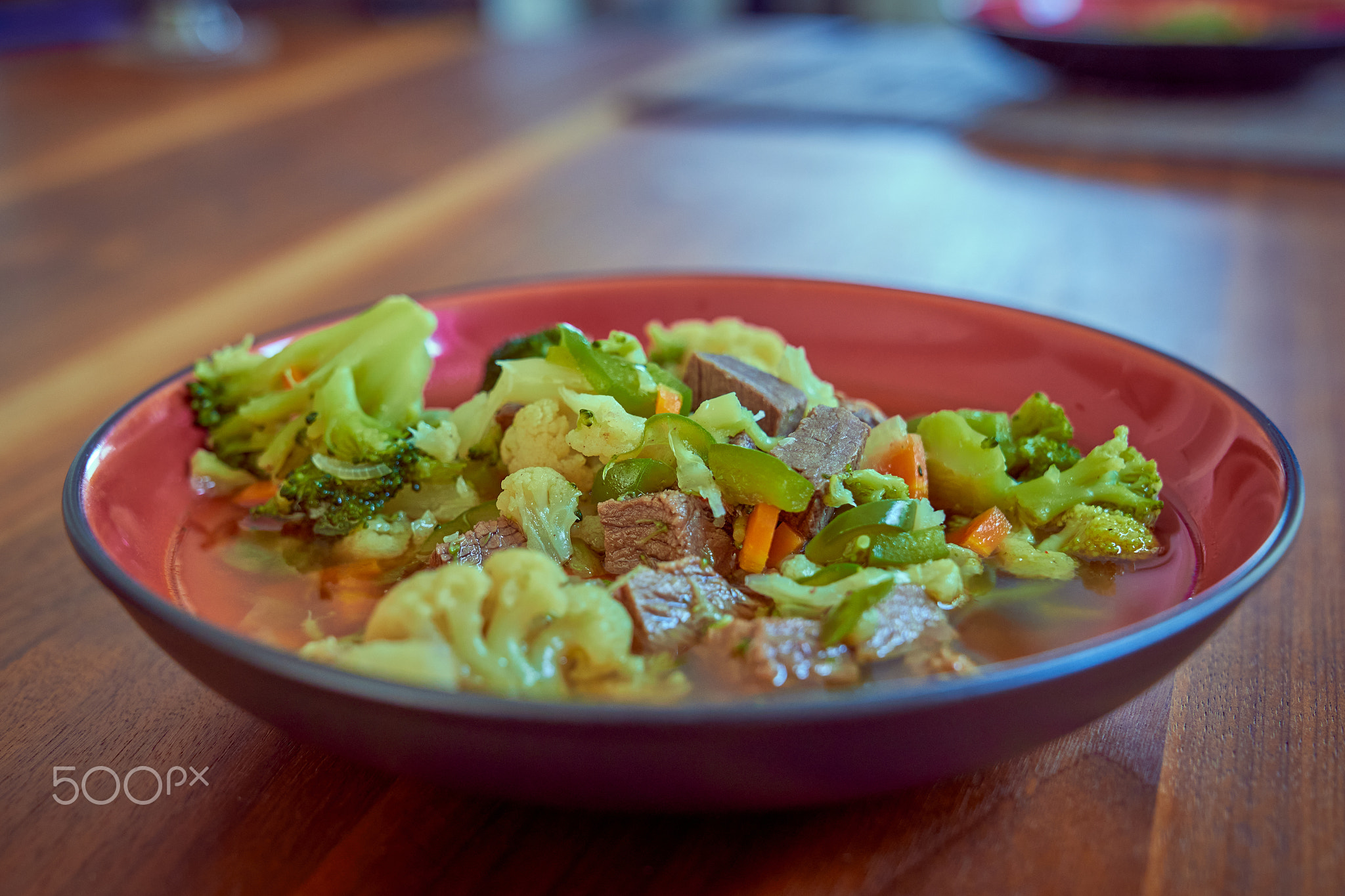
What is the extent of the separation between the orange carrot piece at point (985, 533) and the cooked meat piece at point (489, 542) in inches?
20.0

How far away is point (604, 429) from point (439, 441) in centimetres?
26

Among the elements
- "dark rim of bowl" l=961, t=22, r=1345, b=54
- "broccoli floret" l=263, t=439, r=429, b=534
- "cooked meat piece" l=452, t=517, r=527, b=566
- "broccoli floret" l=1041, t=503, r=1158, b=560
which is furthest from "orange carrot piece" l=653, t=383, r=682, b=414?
"dark rim of bowl" l=961, t=22, r=1345, b=54

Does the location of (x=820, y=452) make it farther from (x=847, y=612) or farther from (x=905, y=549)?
(x=847, y=612)

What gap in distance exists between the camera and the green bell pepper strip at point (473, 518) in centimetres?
134

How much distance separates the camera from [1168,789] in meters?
1.02

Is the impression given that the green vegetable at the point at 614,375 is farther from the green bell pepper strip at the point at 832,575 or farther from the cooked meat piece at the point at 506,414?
the green bell pepper strip at the point at 832,575

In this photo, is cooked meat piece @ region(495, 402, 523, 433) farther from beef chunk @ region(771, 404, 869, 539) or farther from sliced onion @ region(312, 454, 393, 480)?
beef chunk @ region(771, 404, 869, 539)

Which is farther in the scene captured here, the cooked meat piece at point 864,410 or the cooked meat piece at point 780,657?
the cooked meat piece at point 864,410

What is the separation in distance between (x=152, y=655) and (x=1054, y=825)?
98 centimetres

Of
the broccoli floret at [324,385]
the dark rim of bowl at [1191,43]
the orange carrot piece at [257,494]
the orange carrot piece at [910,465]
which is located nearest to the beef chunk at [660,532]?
the orange carrot piece at [910,465]

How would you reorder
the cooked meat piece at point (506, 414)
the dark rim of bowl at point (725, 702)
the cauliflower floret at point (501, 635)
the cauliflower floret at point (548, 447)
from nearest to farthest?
the dark rim of bowl at point (725, 702) → the cauliflower floret at point (501, 635) → the cauliflower floret at point (548, 447) → the cooked meat piece at point (506, 414)

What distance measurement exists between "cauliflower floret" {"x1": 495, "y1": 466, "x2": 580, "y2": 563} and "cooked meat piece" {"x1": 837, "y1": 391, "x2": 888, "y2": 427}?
1.17 ft

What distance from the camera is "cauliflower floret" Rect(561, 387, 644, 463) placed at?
1.29 meters

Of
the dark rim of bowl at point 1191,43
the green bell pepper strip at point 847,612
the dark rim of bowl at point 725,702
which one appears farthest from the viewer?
the dark rim of bowl at point 1191,43
